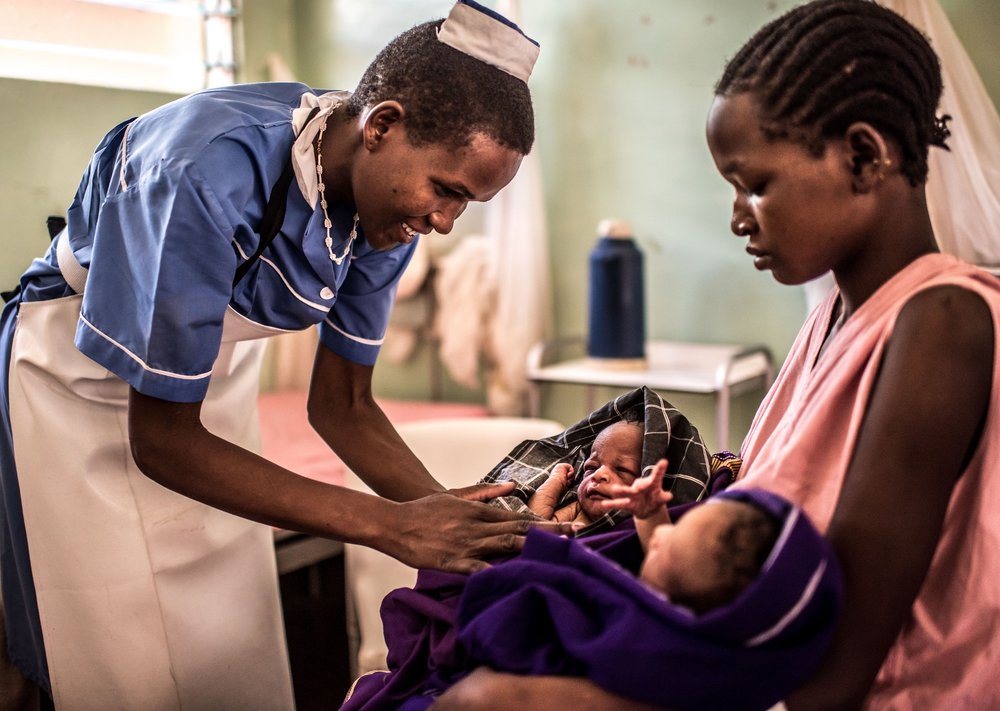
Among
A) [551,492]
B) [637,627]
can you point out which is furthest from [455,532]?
[637,627]

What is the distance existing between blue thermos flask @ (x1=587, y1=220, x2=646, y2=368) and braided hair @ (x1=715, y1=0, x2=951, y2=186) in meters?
1.79

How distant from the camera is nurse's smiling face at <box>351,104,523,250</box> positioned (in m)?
1.16

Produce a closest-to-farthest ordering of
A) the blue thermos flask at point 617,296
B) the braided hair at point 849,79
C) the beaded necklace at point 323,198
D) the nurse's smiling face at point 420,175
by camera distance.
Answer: the braided hair at point 849,79
the nurse's smiling face at point 420,175
the beaded necklace at point 323,198
the blue thermos flask at point 617,296

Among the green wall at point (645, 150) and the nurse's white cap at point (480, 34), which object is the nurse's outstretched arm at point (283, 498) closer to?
the nurse's white cap at point (480, 34)

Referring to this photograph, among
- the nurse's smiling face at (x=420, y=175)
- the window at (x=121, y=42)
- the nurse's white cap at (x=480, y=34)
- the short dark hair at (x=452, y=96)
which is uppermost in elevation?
the window at (x=121, y=42)

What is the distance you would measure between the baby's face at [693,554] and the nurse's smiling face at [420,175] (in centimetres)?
54

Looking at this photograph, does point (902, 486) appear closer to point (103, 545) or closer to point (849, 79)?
point (849, 79)

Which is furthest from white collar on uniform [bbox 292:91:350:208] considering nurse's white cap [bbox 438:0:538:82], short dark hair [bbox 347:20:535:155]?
nurse's white cap [bbox 438:0:538:82]

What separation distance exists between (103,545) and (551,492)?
2.22 ft

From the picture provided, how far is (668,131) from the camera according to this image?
2.92 m

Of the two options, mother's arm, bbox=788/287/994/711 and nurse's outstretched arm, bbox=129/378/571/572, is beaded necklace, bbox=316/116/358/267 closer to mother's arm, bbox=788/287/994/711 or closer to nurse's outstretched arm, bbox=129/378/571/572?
nurse's outstretched arm, bbox=129/378/571/572

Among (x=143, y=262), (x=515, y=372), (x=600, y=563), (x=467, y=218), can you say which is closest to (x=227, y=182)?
(x=143, y=262)

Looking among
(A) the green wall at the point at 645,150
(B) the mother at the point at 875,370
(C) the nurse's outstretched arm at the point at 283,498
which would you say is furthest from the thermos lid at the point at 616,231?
(B) the mother at the point at 875,370

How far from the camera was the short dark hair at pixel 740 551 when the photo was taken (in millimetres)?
763
